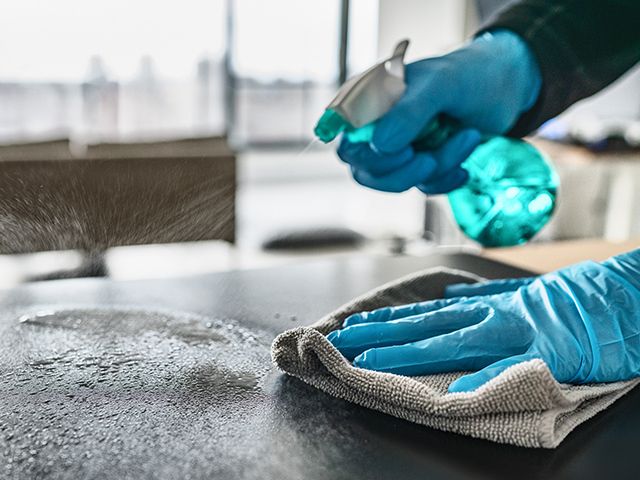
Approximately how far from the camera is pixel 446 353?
75 cm

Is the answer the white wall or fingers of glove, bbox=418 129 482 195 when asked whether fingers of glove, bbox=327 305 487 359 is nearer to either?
fingers of glove, bbox=418 129 482 195

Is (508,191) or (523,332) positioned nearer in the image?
(523,332)

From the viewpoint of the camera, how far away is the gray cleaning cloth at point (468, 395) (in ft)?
2.09

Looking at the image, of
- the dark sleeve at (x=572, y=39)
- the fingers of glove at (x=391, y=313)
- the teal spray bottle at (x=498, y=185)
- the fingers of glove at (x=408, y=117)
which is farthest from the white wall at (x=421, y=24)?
the fingers of glove at (x=391, y=313)

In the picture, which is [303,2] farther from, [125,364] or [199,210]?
[125,364]

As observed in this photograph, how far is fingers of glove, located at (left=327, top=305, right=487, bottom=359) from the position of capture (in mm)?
797

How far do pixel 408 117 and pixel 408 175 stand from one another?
86mm

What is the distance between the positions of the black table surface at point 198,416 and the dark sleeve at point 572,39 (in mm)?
494

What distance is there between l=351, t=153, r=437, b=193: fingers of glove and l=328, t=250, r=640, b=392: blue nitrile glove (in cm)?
18

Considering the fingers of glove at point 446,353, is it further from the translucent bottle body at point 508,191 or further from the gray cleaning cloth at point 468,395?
the translucent bottle body at point 508,191

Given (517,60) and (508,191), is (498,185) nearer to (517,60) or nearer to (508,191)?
(508,191)

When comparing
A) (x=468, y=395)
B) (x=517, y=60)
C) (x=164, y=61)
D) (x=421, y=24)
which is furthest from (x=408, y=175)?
(x=164, y=61)

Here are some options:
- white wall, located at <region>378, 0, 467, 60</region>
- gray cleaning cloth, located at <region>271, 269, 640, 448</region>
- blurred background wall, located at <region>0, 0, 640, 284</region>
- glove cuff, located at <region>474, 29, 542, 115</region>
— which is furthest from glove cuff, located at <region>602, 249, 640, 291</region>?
white wall, located at <region>378, 0, 467, 60</region>

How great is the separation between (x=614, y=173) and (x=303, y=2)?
296cm
